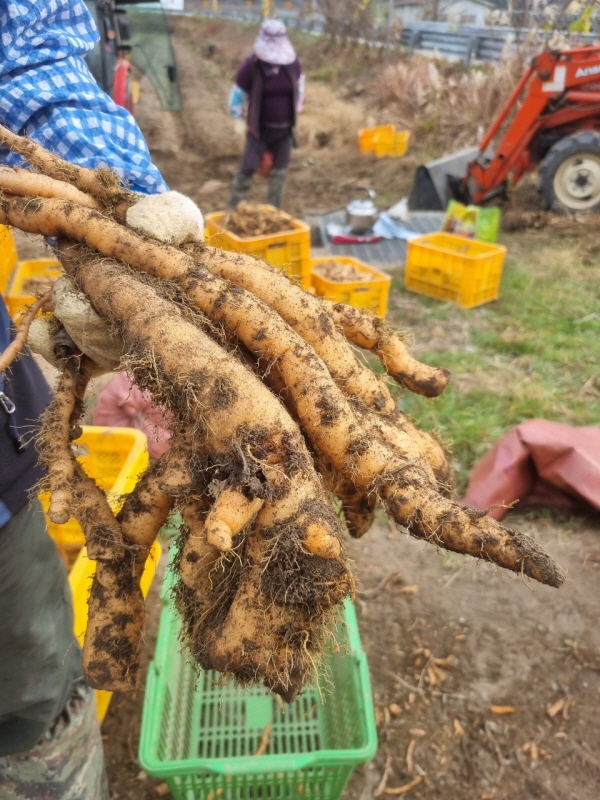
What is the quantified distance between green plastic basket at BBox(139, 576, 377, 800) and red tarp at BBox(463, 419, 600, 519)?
4.03ft

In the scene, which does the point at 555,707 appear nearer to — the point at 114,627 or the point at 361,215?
the point at 114,627

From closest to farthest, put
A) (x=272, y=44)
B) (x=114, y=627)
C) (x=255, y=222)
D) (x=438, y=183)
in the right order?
(x=114, y=627)
(x=255, y=222)
(x=272, y=44)
(x=438, y=183)

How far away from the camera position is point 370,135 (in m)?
9.39

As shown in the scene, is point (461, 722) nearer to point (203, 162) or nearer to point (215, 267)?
point (215, 267)

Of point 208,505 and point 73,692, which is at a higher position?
point 208,505

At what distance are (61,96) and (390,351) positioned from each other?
108 centimetres

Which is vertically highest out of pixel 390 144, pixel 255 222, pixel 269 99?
pixel 269 99

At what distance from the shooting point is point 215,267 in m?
1.48

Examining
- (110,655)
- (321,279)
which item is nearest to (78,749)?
(110,655)

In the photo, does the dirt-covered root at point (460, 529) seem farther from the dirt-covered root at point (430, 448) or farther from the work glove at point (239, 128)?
the work glove at point (239, 128)

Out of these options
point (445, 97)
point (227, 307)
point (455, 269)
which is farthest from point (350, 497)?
point (445, 97)

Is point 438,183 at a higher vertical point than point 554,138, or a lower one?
lower

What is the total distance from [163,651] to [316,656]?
41.5 inches

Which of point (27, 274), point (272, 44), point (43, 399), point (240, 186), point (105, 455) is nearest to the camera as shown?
point (43, 399)
